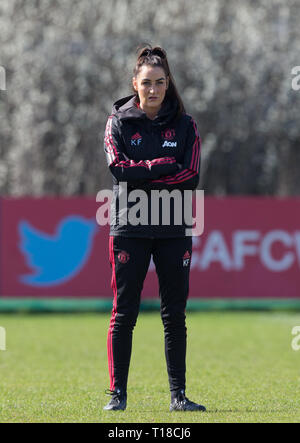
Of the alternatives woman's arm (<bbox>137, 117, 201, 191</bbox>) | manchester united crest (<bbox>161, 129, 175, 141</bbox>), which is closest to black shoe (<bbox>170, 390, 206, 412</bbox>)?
woman's arm (<bbox>137, 117, 201, 191</bbox>)

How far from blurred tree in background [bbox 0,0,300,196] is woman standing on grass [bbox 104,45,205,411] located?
14314 mm

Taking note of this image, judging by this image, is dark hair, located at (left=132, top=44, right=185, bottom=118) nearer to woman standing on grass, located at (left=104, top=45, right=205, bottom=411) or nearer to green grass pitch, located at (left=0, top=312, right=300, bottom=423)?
woman standing on grass, located at (left=104, top=45, right=205, bottom=411)

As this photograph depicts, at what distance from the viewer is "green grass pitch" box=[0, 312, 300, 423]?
5418mm

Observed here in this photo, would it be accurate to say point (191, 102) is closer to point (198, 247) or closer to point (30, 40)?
point (30, 40)

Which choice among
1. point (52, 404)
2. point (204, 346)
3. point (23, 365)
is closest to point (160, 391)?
point (52, 404)

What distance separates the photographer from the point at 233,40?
2050cm

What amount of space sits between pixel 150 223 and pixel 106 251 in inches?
371

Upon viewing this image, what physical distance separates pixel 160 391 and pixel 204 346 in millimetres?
3574

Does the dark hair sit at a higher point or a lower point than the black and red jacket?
higher

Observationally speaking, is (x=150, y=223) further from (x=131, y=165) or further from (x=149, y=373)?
(x=149, y=373)

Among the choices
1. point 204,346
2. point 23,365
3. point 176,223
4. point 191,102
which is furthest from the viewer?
point 191,102

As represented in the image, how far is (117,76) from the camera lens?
2016 cm

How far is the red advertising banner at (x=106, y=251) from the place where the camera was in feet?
48.0
